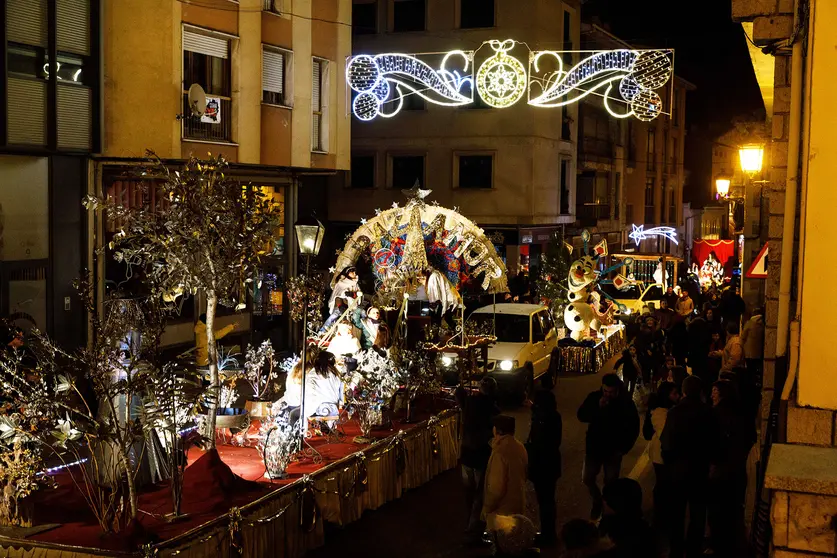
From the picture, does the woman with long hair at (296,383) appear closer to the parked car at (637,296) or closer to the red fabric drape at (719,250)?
the parked car at (637,296)

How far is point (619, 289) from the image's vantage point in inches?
1147

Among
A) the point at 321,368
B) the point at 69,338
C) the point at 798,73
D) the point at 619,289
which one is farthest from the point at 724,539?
the point at 619,289

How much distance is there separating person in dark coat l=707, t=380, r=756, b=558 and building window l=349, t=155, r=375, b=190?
87.2 feet

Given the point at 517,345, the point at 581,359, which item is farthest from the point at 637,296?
the point at 517,345

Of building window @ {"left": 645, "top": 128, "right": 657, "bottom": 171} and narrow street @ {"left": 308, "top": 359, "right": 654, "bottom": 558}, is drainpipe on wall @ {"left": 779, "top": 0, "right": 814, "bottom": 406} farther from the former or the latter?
building window @ {"left": 645, "top": 128, "right": 657, "bottom": 171}

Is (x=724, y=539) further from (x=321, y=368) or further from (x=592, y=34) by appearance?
(x=592, y=34)

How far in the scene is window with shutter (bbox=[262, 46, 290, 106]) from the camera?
22.4 meters

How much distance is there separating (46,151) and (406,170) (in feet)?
63.4

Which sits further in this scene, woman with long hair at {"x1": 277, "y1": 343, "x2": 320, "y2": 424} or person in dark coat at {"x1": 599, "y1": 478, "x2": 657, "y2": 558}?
woman with long hair at {"x1": 277, "y1": 343, "x2": 320, "y2": 424}

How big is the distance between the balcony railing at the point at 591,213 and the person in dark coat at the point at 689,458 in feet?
104

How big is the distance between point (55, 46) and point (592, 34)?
27869 millimetres

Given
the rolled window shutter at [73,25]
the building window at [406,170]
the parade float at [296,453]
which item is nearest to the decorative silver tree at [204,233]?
the parade float at [296,453]

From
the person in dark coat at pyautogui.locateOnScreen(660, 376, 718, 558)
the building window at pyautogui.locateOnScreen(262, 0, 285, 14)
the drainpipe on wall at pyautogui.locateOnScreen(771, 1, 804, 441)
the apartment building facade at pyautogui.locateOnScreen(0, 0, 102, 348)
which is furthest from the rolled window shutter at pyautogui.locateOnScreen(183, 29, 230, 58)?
the drainpipe on wall at pyautogui.locateOnScreen(771, 1, 804, 441)

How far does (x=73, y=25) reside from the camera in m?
18.1
